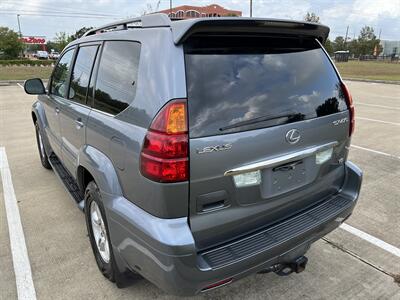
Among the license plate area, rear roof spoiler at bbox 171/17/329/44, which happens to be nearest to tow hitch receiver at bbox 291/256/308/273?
the license plate area

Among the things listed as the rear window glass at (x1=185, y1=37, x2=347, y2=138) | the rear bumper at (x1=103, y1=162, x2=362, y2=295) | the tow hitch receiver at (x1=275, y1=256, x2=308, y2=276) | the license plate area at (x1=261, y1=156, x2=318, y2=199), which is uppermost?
the rear window glass at (x1=185, y1=37, x2=347, y2=138)

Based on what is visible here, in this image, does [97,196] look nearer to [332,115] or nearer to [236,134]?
[236,134]

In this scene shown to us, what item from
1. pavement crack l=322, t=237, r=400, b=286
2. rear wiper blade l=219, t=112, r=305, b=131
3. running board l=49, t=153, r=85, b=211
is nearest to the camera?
rear wiper blade l=219, t=112, r=305, b=131

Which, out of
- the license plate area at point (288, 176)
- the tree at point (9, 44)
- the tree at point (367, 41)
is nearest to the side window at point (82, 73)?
the license plate area at point (288, 176)

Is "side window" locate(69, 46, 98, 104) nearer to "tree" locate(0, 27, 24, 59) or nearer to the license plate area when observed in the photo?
the license plate area

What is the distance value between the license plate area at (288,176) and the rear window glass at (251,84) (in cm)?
29

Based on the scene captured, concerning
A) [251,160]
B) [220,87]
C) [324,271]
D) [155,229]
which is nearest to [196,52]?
[220,87]

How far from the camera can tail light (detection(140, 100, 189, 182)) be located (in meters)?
1.83

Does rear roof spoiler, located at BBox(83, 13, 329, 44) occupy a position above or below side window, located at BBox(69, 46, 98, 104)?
above

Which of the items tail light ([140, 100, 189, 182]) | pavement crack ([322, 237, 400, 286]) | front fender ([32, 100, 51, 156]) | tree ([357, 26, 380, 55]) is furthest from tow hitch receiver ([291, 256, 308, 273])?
tree ([357, 26, 380, 55])

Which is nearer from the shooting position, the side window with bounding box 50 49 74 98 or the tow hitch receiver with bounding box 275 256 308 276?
the tow hitch receiver with bounding box 275 256 308 276

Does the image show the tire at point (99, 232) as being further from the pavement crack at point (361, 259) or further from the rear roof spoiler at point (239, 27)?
the pavement crack at point (361, 259)

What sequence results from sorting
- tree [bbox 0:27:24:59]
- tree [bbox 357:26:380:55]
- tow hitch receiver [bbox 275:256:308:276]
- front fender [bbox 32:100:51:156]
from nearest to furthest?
1. tow hitch receiver [bbox 275:256:308:276]
2. front fender [bbox 32:100:51:156]
3. tree [bbox 0:27:24:59]
4. tree [bbox 357:26:380:55]

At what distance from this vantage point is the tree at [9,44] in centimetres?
5619
